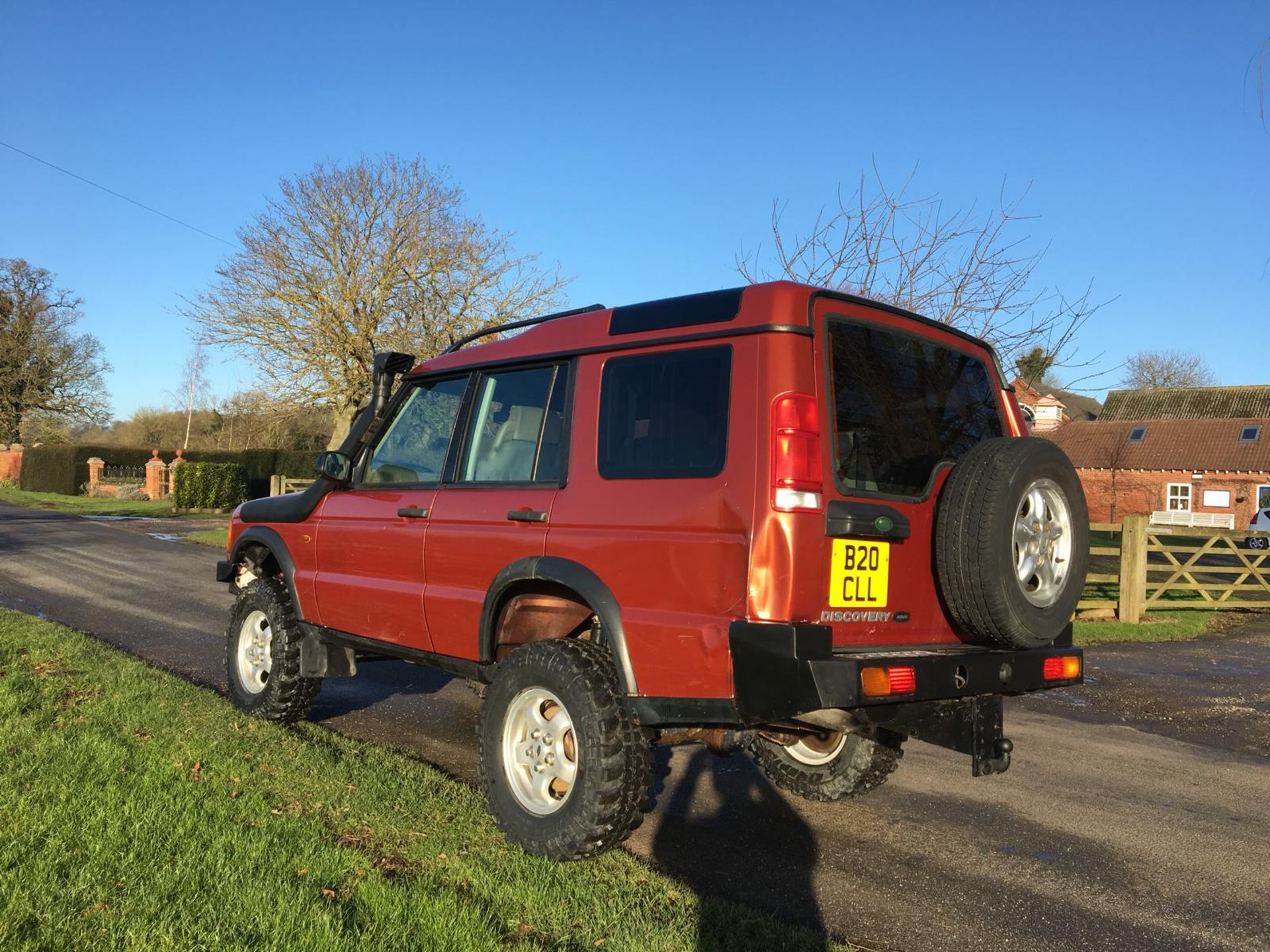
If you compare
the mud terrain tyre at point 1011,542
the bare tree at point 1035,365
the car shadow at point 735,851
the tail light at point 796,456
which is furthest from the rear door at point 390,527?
the bare tree at point 1035,365

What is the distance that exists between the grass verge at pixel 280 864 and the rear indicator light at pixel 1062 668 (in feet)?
4.78

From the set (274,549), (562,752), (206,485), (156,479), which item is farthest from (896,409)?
(156,479)

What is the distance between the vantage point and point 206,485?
30.2 metres

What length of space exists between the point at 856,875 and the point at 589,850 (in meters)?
1.10

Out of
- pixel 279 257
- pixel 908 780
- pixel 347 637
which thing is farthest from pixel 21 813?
pixel 279 257

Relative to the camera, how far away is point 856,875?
152 inches

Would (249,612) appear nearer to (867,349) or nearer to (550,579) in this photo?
(550,579)

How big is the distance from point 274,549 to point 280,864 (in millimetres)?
2690

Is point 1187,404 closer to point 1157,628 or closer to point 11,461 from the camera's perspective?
point 1157,628

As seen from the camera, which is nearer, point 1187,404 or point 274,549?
point 274,549

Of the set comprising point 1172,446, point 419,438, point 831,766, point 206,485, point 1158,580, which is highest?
point 1172,446

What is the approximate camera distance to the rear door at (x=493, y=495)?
4.17m

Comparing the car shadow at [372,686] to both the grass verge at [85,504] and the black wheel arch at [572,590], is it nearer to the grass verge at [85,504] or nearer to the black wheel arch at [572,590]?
the black wheel arch at [572,590]

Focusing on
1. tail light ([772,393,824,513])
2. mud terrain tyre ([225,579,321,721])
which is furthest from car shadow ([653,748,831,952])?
mud terrain tyre ([225,579,321,721])
